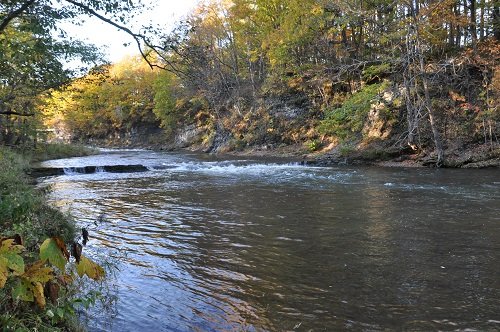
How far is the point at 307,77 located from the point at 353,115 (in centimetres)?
988

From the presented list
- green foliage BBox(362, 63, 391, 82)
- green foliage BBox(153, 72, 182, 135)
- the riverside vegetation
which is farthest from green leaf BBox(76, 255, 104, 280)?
green foliage BBox(153, 72, 182, 135)

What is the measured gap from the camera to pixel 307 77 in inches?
1501

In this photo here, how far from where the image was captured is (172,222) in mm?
11328

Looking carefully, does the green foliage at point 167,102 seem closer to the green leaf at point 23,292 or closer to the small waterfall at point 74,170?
the small waterfall at point 74,170

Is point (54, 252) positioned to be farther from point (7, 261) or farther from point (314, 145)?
point (314, 145)

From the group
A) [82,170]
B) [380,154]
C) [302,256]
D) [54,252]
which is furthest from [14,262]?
[380,154]

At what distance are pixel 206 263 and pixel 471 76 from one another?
23.8 metres

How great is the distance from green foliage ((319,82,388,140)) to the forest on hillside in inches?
4.1

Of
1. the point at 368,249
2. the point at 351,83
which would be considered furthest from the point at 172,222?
the point at 351,83

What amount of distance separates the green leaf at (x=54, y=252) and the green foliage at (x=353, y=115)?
27.2 meters

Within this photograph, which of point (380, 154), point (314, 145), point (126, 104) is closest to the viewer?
point (380, 154)

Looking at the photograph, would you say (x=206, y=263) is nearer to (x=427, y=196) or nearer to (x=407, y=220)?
(x=407, y=220)

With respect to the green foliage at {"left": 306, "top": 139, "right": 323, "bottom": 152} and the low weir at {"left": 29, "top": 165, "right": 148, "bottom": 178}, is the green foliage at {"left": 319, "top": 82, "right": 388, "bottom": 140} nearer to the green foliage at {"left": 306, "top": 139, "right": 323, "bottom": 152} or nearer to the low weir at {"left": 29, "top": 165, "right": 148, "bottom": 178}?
the green foliage at {"left": 306, "top": 139, "right": 323, "bottom": 152}

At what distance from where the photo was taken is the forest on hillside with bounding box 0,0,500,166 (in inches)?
379
